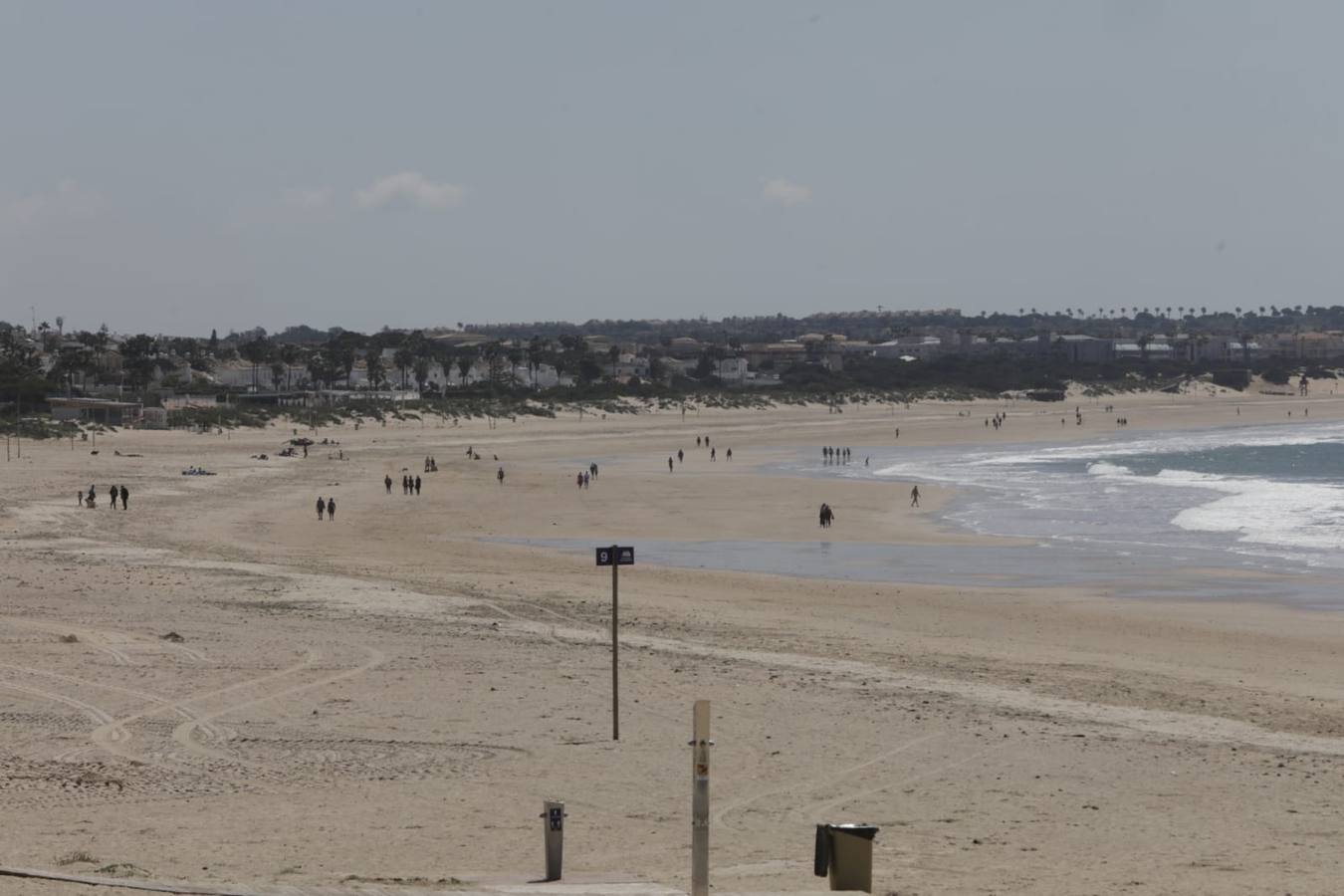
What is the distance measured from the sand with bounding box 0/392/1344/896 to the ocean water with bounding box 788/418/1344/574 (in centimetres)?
795

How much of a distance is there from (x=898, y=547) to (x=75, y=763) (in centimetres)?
2528

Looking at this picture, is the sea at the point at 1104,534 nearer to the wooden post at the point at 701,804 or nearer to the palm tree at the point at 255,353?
the wooden post at the point at 701,804

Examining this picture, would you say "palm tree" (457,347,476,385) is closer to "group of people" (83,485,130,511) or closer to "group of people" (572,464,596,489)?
"group of people" (572,464,596,489)

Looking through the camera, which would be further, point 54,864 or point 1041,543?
Answer: point 1041,543

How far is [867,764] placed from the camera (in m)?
13.7

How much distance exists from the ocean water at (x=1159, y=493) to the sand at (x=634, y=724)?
7.95 metres

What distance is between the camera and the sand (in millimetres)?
10750

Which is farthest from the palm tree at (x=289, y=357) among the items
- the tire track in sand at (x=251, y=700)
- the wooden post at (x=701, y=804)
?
the wooden post at (x=701, y=804)

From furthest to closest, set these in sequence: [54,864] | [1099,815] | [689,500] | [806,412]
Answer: [806,412] → [689,500] → [1099,815] → [54,864]

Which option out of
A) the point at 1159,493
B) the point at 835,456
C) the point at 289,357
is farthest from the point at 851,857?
the point at 289,357

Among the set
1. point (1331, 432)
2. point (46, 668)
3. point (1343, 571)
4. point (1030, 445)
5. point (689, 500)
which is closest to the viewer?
point (46, 668)

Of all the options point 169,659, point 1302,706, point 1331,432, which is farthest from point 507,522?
point 1331,432

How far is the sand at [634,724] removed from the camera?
1075cm

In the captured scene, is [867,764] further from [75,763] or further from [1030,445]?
[1030,445]
